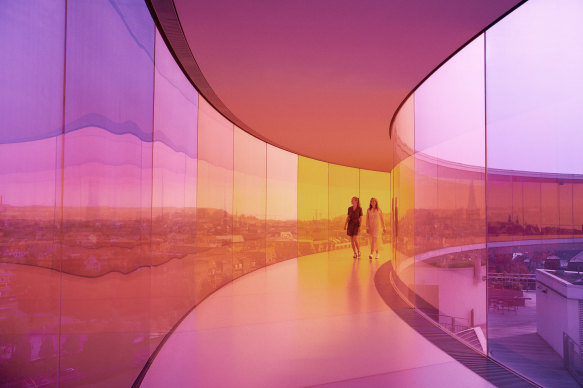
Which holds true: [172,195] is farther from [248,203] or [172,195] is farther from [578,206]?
[248,203]

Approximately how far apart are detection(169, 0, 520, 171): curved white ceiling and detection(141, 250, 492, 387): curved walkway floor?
Answer: 3088 mm

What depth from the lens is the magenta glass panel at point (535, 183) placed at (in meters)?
2.64

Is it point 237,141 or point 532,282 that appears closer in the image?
point 532,282

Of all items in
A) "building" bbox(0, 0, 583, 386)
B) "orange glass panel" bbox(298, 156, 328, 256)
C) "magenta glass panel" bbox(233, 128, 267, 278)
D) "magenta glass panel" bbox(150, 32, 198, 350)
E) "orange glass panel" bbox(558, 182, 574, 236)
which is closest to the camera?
"building" bbox(0, 0, 583, 386)

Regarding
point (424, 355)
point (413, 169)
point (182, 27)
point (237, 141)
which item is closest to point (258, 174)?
point (237, 141)

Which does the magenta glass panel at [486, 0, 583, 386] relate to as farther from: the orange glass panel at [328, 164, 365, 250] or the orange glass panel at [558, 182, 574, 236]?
the orange glass panel at [328, 164, 365, 250]

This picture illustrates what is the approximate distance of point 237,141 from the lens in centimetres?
799

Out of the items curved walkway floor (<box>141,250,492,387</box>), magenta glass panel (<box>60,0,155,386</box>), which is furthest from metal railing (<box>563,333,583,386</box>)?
magenta glass panel (<box>60,0,155,386</box>)

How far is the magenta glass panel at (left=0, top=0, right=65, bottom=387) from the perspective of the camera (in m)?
1.50

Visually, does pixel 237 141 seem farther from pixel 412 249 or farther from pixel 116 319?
pixel 116 319

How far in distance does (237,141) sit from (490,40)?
5.28 meters

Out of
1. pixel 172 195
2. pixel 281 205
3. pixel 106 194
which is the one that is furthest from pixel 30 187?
pixel 281 205

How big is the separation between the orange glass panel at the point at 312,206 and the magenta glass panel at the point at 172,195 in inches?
259

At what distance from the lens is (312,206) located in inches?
485
